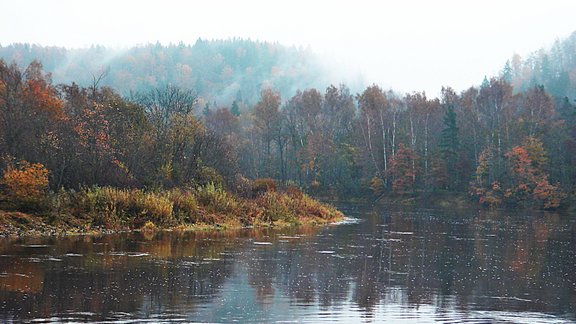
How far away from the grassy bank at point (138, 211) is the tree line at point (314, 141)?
3.09 meters

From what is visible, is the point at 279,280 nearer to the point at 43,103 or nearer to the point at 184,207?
the point at 184,207

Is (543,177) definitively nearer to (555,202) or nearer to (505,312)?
(555,202)

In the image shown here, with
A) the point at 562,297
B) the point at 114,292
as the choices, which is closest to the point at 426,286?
the point at 562,297

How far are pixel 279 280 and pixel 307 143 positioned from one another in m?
88.1

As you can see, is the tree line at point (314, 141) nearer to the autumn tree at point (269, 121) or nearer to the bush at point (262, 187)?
the autumn tree at point (269, 121)

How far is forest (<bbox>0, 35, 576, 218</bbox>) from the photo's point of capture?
125 feet

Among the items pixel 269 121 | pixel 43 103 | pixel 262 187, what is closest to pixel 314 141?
pixel 269 121

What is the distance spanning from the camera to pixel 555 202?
76.8m

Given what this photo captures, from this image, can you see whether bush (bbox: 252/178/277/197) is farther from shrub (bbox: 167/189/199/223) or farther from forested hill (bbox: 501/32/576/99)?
forested hill (bbox: 501/32/576/99)

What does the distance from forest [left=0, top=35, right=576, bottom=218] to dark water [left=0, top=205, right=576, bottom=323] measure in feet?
29.9

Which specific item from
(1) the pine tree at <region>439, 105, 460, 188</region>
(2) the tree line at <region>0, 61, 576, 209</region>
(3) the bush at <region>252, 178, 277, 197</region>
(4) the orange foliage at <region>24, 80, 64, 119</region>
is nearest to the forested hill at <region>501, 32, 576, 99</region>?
(2) the tree line at <region>0, 61, 576, 209</region>

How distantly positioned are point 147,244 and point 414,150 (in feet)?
240

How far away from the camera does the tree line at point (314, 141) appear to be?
38500 mm

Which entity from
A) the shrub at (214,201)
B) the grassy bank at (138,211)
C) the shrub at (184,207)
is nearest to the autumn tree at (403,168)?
the grassy bank at (138,211)
